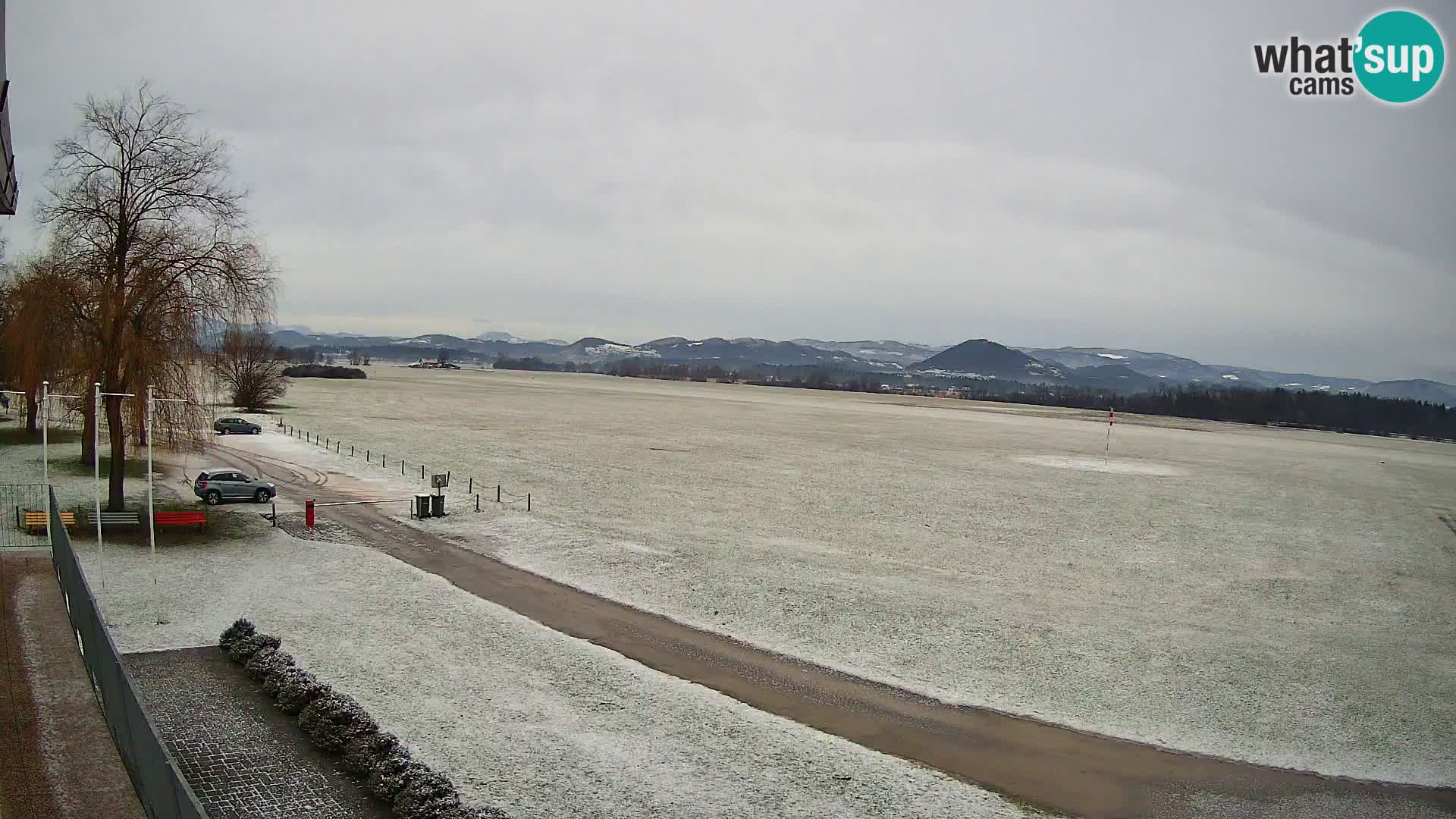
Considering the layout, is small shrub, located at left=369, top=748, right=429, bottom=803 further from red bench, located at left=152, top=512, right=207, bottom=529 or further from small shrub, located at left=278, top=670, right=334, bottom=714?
red bench, located at left=152, top=512, right=207, bottom=529

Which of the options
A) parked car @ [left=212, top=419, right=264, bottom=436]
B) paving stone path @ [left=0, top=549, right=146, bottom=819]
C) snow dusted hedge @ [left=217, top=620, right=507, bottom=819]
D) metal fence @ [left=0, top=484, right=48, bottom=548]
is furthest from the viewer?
parked car @ [left=212, top=419, right=264, bottom=436]

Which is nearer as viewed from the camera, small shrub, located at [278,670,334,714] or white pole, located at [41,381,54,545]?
small shrub, located at [278,670,334,714]

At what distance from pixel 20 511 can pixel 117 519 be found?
340 centimetres

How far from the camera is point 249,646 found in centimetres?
1720

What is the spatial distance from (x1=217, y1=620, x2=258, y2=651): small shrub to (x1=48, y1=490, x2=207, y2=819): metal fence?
253 centimetres

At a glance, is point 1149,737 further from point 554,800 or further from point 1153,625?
point 554,800

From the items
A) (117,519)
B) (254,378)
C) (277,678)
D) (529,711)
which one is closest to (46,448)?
(117,519)

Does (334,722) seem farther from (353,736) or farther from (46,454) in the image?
(46,454)

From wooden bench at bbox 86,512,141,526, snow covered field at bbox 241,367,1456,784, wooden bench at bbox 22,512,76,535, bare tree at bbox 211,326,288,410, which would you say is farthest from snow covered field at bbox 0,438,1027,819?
bare tree at bbox 211,326,288,410

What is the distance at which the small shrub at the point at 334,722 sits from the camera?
1364 cm

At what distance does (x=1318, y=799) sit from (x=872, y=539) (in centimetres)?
1937

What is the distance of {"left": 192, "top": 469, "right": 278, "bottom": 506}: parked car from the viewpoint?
1309 inches

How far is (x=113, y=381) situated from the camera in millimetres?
28188

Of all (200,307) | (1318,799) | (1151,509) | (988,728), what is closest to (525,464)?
(200,307)
